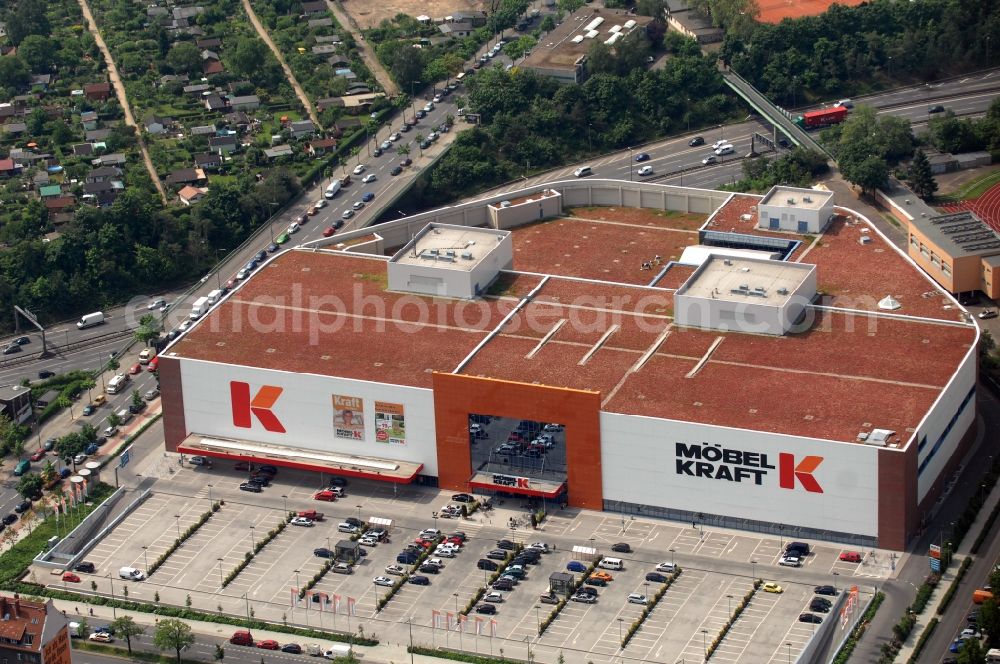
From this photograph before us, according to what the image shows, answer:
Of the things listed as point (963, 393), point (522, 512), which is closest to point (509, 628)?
point (522, 512)

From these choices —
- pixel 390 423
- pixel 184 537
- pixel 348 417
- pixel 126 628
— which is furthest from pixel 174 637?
pixel 390 423

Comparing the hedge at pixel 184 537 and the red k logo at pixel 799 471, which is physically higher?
the red k logo at pixel 799 471

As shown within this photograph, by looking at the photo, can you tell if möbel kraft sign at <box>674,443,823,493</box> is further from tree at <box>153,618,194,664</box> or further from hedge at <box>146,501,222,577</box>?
tree at <box>153,618,194,664</box>

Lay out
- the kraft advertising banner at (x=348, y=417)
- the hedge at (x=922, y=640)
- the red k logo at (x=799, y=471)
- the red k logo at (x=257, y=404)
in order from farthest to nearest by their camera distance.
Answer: the red k logo at (x=257, y=404), the kraft advertising banner at (x=348, y=417), the red k logo at (x=799, y=471), the hedge at (x=922, y=640)

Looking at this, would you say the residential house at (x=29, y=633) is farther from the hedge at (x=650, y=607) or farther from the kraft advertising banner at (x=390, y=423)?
the hedge at (x=650, y=607)

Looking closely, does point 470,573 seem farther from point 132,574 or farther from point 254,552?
point 132,574

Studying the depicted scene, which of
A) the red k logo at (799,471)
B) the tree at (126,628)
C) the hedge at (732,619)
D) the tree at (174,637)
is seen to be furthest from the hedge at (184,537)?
the red k logo at (799,471)
